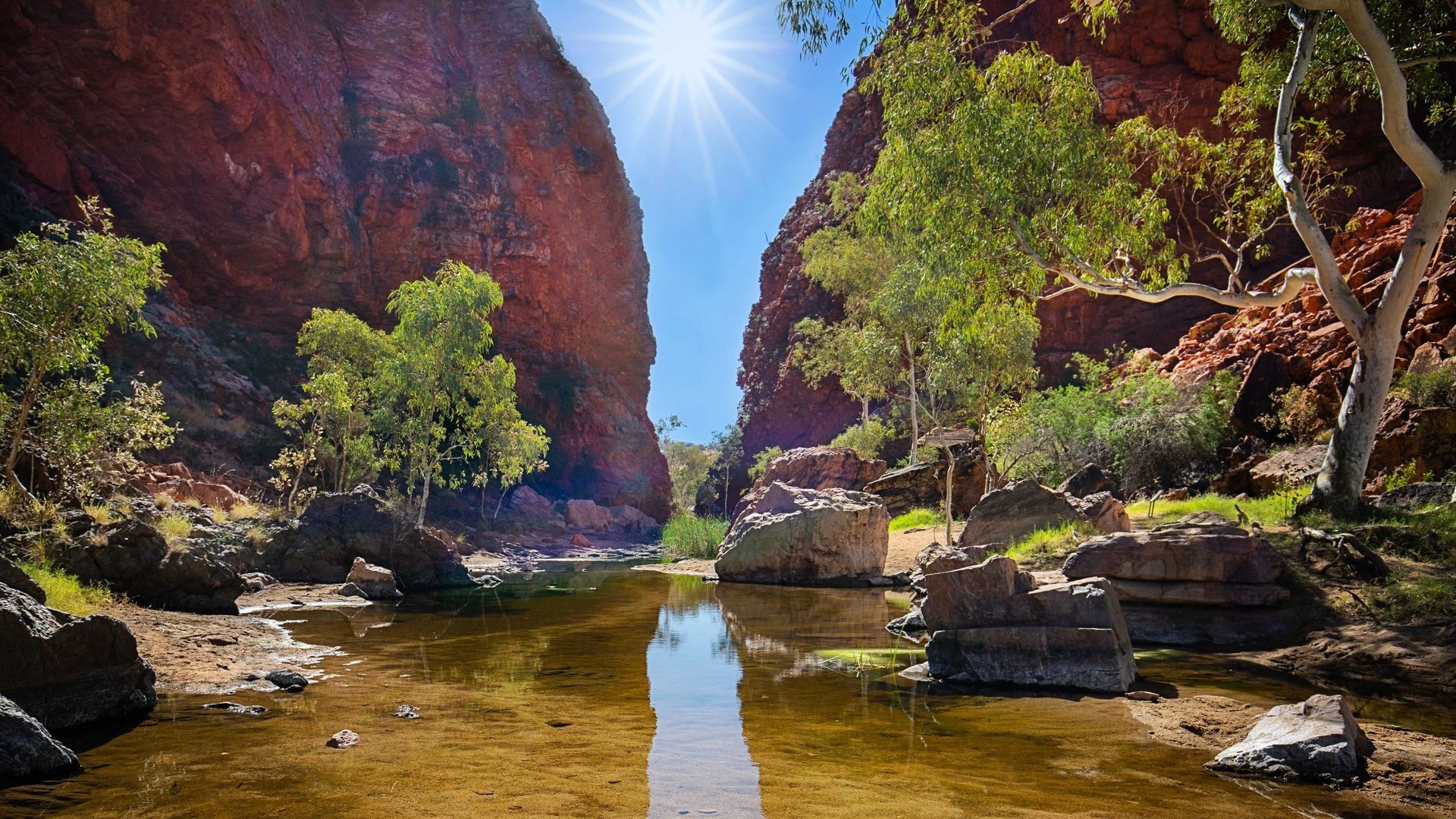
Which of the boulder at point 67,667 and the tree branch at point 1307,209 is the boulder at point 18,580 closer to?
the boulder at point 67,667

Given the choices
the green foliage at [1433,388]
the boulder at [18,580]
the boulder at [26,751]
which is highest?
the green foliage at [1433,388]

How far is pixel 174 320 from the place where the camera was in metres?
34.2

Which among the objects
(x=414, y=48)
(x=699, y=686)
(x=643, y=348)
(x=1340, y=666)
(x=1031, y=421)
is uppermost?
(x=414, y=48)

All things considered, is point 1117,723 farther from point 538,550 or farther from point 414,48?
point 414,48

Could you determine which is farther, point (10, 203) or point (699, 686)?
point (10, 203)

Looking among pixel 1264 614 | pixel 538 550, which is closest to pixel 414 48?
pixel 538 550

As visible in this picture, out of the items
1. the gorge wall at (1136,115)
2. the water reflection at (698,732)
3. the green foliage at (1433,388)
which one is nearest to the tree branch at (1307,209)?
the green foliage at (1433,388)

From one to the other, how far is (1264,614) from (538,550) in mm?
32772

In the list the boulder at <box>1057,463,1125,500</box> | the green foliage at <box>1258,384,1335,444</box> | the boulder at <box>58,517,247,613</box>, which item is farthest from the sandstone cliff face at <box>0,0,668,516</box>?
the green foliage at <box>1258,384,1335,444</box>

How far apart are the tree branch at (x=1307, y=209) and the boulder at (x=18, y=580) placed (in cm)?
1506

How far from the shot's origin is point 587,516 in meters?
52.1

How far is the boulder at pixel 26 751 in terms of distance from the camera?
12.2 ft

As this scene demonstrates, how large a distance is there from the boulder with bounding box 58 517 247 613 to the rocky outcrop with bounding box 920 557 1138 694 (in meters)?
10.8

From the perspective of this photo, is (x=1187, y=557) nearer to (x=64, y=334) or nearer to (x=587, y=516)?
(x=64, y=334)
